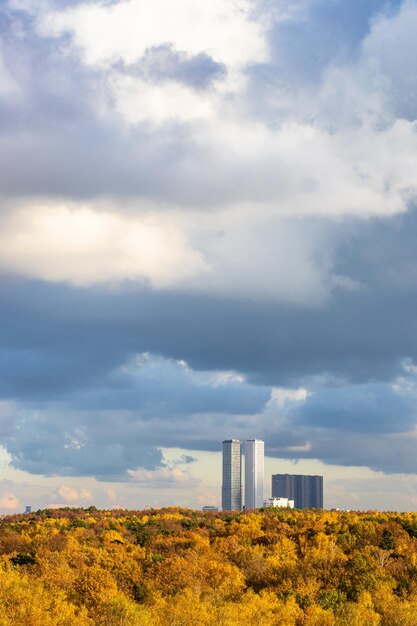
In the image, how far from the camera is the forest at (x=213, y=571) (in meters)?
58.2

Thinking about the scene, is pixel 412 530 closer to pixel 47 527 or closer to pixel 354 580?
pixel 354 580

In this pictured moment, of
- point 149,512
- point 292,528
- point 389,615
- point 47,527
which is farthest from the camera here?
point 149,512

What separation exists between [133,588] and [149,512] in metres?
92.6

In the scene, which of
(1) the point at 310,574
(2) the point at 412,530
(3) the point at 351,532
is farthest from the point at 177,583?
(2) the point at 412,530

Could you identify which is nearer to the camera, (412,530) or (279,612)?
(279,612)

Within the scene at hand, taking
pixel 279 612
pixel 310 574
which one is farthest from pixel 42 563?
pixel 279 612

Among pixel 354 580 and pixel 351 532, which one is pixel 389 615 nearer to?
pixel 354 580

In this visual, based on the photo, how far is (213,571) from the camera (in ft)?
278

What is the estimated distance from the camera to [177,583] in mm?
79625

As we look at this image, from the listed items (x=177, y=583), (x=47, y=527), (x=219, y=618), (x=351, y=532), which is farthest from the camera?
(x=47, y=527)

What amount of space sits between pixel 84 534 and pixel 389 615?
2981 inches

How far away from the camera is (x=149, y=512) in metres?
173

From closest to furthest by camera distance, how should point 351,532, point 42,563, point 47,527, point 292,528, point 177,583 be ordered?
1. point 177,583
2. point 42,563
3. point 351,532
4. point 292,528
5. point 47,527

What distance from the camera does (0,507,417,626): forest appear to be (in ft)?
191
